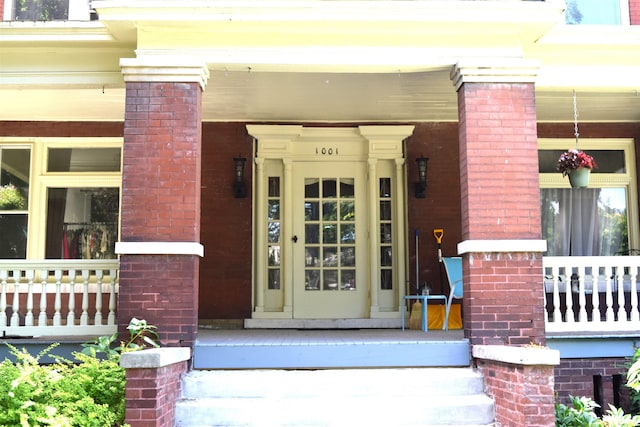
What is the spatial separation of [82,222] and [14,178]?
3.82 feet

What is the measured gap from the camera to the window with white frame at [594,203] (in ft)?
30.6

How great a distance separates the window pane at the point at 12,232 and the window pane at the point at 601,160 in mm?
7388

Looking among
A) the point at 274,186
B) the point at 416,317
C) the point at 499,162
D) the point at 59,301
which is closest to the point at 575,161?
the point at 499,162

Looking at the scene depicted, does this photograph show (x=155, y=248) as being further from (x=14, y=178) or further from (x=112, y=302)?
(x=14, y=178)

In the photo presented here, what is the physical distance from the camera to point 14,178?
9180 mm

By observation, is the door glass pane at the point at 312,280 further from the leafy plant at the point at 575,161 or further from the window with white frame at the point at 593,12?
the window with white frame at the point at 593,12

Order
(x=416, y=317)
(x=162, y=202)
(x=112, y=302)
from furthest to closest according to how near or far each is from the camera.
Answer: (x=416, y=317) → (x=112, y=302) → (x=162, y=202)

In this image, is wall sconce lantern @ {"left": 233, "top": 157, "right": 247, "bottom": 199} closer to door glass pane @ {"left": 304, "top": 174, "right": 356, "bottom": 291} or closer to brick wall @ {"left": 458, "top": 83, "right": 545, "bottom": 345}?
door glass pane @ {"left": 304, "top": 174, "right": 356, "bottom": 291}

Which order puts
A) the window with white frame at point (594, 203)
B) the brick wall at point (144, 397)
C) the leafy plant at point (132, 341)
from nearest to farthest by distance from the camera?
the brick wall at point (144, 397), the leafy plant at point (132, 341), the window with white frame at point (594, 203)

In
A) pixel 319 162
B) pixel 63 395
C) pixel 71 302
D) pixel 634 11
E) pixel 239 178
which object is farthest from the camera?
pixel 319 162

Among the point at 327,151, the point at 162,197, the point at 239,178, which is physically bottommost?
the point at 162,197

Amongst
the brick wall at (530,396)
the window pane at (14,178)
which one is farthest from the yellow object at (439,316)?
the window pane at (14,178)

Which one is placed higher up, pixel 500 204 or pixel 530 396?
pixel 500 204

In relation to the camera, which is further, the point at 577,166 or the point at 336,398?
the point at 577,166
